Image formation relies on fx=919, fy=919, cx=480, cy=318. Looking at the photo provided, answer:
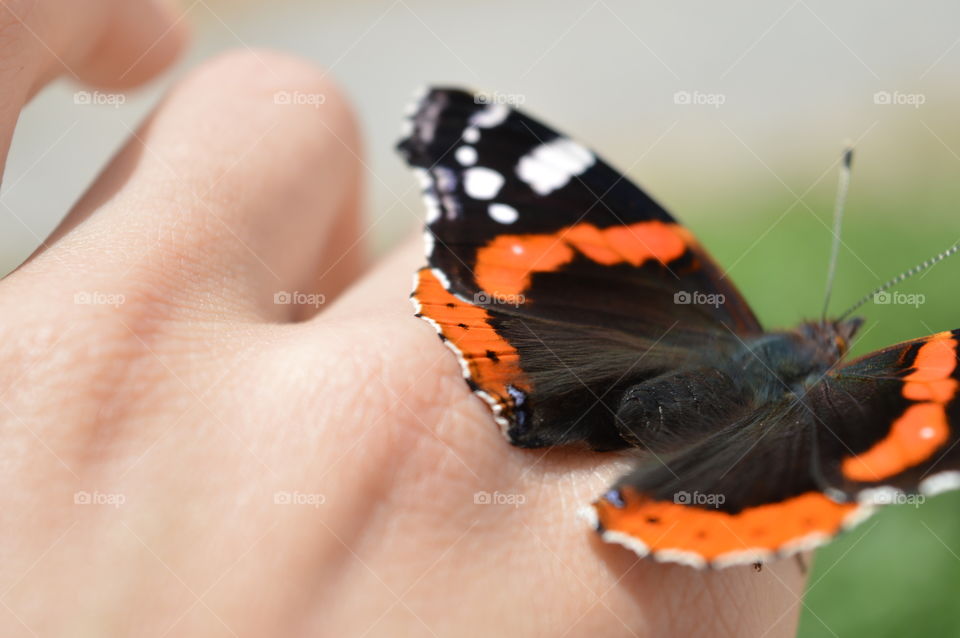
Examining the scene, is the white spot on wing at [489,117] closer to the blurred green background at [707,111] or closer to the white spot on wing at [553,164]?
the white spot on wing at [553,164]

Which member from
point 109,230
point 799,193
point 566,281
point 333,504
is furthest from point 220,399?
point 799,193

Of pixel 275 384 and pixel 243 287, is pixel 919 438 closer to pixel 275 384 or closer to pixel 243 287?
pixel 275 384
